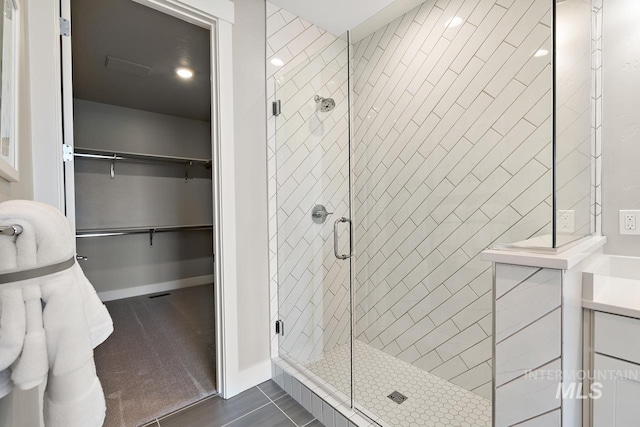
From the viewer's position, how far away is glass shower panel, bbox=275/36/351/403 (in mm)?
2080

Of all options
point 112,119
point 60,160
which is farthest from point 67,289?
point 112,119

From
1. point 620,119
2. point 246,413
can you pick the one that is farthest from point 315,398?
point 620,119

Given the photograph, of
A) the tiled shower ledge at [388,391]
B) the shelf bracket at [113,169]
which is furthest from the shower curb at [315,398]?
the shelf bracket at [113,169]

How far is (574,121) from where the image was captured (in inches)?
47.3

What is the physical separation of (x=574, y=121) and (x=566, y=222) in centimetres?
46

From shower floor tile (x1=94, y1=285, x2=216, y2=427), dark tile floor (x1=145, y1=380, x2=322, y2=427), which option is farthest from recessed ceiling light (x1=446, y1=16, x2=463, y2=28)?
shower floor tile (x1=94, y1=285, x2=216, y2=427)

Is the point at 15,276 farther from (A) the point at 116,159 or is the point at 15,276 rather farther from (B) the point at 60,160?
(A) the point at 116,159

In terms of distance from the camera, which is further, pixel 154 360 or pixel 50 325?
pixel 154 360

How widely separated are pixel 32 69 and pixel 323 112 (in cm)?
156

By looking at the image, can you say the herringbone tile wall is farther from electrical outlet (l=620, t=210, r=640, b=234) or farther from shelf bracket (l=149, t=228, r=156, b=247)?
shelf bracket (l=149, t=228, r=156, b=247)

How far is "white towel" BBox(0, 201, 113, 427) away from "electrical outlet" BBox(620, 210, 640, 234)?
210cm

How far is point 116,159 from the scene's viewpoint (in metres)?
3.57

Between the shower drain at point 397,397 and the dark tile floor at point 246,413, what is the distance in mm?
461

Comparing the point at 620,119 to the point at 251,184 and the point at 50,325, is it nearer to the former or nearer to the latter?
the point at 251,184
